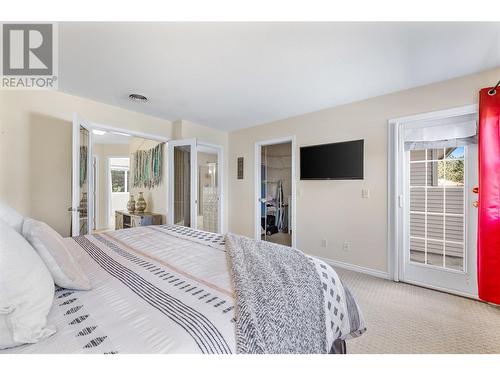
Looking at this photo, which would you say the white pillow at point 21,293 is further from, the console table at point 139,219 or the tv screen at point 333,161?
the console table at point 139,219

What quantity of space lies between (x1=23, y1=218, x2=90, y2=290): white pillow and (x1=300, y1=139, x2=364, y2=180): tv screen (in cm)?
299

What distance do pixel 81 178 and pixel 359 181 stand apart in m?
3.45

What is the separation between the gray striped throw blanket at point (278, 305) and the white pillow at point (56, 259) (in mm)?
713

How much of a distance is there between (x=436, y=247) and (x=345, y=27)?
8.20 ft

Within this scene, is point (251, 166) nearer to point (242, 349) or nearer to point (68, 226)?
point (68, 226)

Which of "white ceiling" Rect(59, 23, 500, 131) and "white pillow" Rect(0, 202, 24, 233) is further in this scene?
"white ceiling" Rect(59, 23, 500, 131)

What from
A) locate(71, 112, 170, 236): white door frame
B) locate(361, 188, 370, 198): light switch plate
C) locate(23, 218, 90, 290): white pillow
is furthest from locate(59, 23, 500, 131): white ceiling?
locate(23, 218, 90, 290): white pillow

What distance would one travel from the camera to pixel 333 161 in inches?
128

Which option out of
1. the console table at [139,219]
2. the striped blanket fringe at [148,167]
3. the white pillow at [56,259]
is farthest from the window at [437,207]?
the console table at [139,219]

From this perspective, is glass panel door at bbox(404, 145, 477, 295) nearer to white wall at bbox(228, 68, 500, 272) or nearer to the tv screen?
white wall at bbox(228, 68, 500, 272)

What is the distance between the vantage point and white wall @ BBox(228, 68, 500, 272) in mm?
2527

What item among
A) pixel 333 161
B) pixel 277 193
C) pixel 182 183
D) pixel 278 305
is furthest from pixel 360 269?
pixel 182 183
